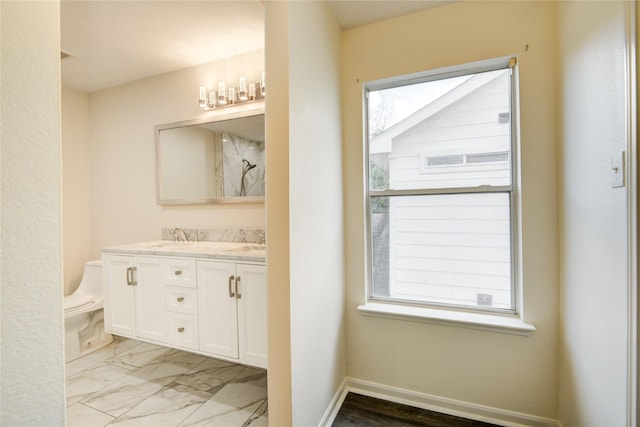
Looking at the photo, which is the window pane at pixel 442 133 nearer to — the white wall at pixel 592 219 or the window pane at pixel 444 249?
the window pane at pixel 444 249

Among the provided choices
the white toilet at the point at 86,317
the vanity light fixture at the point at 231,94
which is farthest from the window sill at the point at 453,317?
the white toilet at the point at 86,317

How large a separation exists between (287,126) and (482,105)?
1.26 meters

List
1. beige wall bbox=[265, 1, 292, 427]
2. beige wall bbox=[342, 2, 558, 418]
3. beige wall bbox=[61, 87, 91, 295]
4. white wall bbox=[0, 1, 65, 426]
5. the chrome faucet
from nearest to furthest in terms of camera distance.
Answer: white wall bbox=[0, 1, 65, 426] < beige wall bbox=[265, 1, 292, 427] < beige wall bbox=[342, 2, 558, 418] < the chrome faucet < beige wall bbox=[61, 87, 91, 295]

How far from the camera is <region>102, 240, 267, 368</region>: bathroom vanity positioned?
171 centimetres

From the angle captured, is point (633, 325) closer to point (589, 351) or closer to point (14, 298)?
point (589, 351)

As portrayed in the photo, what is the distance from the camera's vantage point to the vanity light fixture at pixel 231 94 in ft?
7.31

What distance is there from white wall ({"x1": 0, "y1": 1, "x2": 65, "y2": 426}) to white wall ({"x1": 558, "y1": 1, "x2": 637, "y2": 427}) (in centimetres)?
167

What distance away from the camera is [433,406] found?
1.76 m

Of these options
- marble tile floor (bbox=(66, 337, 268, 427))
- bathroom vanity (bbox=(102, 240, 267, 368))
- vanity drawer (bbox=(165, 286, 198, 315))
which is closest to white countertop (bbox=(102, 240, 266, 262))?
bathroom vanity (bbox=(102, 240, 267, 368))

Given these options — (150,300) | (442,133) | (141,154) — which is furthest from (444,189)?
(141,154)

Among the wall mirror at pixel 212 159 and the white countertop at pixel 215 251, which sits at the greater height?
the wall mirror at pixel 212 159

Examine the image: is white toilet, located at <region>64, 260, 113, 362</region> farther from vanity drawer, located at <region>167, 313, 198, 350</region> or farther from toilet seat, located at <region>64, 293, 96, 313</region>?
vanity drawer, located at <region>167, 313, 198, 350</region>

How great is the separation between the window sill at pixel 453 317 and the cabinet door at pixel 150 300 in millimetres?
1364

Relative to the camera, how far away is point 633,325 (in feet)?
3.12
